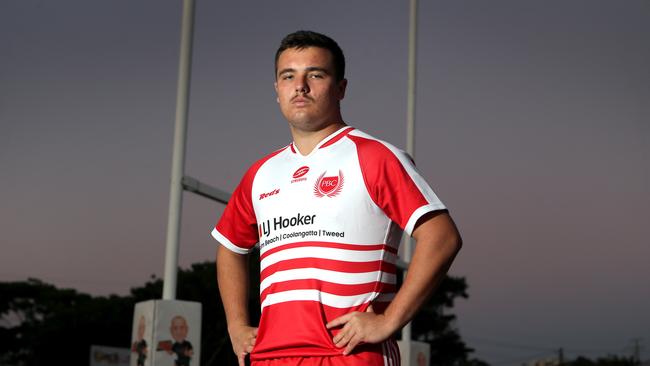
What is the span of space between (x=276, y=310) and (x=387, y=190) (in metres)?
0.42

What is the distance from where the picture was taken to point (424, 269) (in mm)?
2355

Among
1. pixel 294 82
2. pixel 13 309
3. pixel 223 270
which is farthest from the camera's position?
pixel 13 309

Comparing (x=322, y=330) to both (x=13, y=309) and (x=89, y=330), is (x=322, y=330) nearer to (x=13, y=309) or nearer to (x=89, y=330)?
(x=89, y=330)

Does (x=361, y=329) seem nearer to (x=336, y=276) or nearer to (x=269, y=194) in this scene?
(x=336, y=276)

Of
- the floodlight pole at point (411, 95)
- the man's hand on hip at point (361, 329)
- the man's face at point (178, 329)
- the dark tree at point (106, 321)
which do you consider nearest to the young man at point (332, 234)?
the man's hand on hip at point (361, 329)

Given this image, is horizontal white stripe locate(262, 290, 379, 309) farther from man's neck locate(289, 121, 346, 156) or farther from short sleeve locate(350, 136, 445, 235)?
man's neck locate(289, 121, 346, 156)

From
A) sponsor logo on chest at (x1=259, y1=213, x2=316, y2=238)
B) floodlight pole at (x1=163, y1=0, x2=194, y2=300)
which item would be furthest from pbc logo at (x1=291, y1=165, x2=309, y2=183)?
floodlight pole at (x1=163, y1=0, x2=194, y2=300)

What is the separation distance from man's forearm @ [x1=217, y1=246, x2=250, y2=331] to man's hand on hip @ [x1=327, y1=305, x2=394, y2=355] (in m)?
0.49

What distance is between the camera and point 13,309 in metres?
39.3

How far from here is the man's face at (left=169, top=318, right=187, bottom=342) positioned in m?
5.77

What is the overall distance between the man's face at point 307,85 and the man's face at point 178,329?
3.42m

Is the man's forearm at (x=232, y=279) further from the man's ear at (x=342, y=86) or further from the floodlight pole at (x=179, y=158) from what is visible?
the floodlight pole at (x=179, y=158)

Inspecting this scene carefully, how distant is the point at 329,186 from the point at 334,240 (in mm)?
150

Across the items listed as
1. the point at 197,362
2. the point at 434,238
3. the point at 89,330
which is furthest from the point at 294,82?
the point at 89,330
